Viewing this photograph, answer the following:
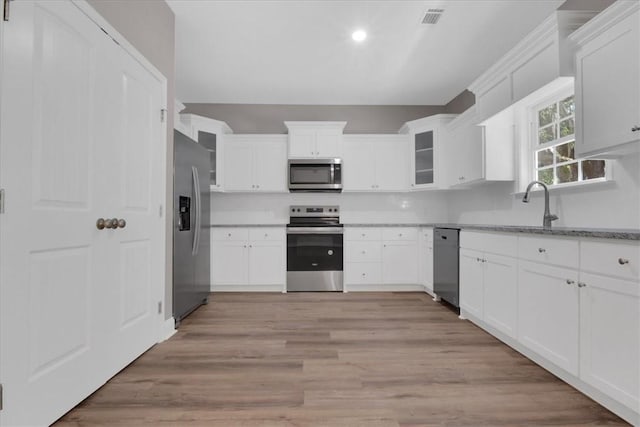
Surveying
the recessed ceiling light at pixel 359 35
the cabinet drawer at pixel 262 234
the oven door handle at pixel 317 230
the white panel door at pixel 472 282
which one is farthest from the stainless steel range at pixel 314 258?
the recessed ceiling light at pixel 359 35

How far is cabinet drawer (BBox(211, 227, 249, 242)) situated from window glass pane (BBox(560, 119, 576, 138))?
3.57m

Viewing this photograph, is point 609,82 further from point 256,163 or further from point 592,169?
point 256,163

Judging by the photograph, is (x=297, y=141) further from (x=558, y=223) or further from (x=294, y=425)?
(x=294, y=425)

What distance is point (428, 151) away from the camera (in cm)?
445

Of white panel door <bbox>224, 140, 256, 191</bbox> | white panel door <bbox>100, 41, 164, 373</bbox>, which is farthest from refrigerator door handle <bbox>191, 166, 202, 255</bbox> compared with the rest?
white panel door <bbox>224, 140, 256, 191</bbox>

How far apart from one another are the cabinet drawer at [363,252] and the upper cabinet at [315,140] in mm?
1275

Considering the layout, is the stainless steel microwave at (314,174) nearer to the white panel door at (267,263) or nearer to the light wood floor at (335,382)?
the white panel door at (267,263)

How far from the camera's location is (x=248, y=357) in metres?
2.23

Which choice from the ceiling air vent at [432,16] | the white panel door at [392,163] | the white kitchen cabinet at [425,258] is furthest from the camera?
the white panel door at [392,163]

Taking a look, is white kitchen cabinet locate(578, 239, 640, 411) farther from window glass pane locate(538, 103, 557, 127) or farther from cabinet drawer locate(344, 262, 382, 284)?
cabinet drawer locate(344, 262, 382, 284)

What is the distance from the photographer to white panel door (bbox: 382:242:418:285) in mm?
4410

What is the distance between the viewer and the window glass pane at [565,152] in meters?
2.58

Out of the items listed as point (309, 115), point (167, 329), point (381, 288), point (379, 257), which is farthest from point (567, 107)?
point (167, 329)

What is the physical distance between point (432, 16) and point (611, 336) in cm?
262
